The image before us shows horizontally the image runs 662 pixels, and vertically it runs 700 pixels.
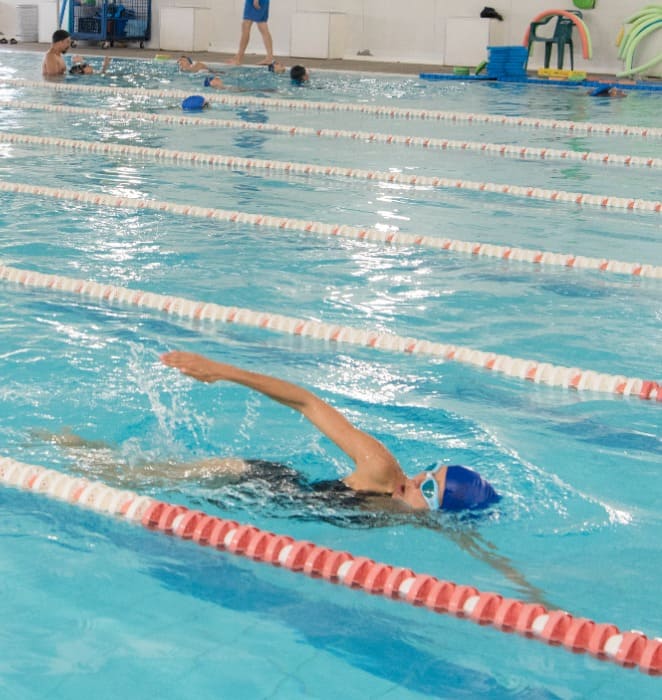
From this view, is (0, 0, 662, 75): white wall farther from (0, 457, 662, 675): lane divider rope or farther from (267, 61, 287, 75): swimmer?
(0, 457, 662, 675): lane divider rope

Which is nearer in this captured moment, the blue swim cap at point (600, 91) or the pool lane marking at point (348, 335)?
the pool lane marking at point (348, 335)

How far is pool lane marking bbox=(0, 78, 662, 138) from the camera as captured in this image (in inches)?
486

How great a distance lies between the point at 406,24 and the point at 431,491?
18.1 m

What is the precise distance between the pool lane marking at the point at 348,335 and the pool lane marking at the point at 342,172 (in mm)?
3705

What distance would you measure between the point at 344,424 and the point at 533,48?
1671cm

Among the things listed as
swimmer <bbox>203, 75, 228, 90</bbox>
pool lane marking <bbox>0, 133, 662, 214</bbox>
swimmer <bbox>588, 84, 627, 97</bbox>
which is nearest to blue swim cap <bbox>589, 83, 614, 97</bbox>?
swimmer <bbox>588, 84, 627, 97</bbox>

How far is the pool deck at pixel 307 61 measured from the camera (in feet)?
60.4

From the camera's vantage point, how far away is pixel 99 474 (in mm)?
3902

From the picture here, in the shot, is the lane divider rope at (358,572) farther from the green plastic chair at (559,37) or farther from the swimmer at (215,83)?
the green plastic chair at (559,37)

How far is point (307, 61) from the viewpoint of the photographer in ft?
66.0

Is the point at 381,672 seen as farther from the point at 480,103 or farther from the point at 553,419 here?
the point at 480,103

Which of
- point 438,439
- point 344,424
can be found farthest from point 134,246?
point 344,424

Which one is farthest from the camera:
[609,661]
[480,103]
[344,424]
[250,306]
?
[480,103]

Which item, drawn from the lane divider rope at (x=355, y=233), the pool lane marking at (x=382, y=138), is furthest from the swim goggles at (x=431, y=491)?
the pool lane marking at (x=382, y=138)
